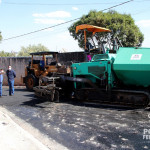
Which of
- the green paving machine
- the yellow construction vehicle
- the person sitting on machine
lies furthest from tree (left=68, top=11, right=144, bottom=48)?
the green paving machine

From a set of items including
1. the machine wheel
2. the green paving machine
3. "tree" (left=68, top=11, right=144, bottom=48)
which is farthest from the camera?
"tree" (left=68, top=11, right=144, bottom=48)

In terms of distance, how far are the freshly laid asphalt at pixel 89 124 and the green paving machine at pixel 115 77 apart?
0.39m

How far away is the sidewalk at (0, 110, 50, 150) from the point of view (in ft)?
11.9

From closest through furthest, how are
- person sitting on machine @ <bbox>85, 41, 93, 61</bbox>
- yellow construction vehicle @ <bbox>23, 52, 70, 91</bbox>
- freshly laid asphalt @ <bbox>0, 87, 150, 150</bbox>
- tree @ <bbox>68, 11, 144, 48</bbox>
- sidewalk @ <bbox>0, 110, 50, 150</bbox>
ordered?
sidewalk @ <bbox>0, 110, 50, 150</bbox>, freshly laid asphalt @ <bbox>0, 87, 150, 150</bbox>, person sitting on machine @ <bbox>85, 41, 93, 61</bbox>, yellow construction vehicle @ <bbox>23, 52, 70, 91</bbox>, tree @ <bbox>68, 11, 144, 48</bbox>

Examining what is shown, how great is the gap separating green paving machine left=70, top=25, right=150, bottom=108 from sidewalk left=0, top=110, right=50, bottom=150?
132 inches

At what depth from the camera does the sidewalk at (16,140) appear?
3.62 metres

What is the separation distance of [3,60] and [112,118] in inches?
453

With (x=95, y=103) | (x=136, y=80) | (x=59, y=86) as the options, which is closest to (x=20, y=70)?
(x=59, y=86)

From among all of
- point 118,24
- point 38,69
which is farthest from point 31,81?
point 118,24

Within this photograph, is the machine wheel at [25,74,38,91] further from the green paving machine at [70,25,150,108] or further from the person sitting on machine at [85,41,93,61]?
the person sitting on machine at [85,41,93,61]

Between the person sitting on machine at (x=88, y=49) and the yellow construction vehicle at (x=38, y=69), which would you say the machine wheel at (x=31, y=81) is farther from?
the person sitting on machine at (x=88, y=49)

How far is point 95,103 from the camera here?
23.7 feet

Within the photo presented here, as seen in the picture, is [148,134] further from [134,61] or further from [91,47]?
[91,47]

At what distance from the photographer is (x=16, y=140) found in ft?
12.9
